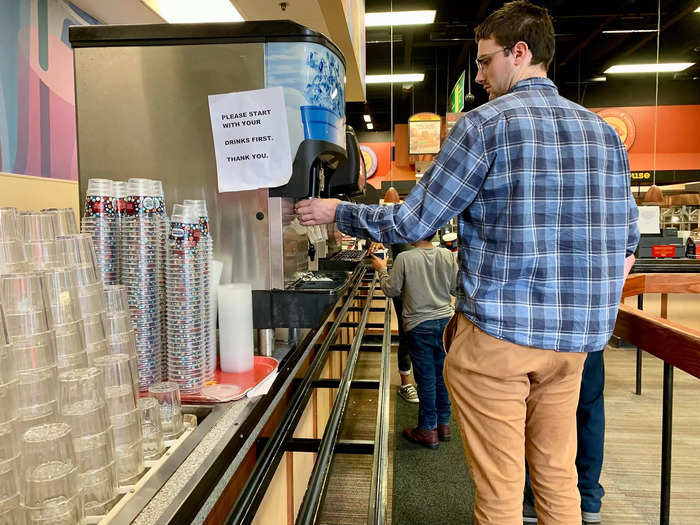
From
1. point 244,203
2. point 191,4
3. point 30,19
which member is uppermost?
point 191,4

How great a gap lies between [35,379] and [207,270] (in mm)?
501

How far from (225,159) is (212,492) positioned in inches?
35.2

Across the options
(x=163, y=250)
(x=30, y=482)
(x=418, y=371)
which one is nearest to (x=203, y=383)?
(x=163, y=250)

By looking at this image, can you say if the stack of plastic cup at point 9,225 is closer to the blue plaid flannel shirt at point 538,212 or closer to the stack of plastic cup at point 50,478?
the stack of plastic cup at point 50,478

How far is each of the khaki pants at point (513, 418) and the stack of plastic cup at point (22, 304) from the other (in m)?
1.09

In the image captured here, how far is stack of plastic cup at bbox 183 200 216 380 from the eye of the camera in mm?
1015

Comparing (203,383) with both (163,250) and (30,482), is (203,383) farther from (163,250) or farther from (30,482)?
(30,482)

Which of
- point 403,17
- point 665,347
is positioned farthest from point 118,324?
point 403,17

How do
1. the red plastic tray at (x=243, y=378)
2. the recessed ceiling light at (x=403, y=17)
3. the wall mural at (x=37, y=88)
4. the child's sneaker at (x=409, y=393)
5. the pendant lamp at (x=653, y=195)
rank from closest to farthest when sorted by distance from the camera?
the red plastic tray at (x=243, y=378) < the wall mural at (x=37, y=88) < the child's sneaker at (x=409, y=393) < the recessed ceiling light at (x=403, y=17) < the pendant lamp at (x=653, y=195)

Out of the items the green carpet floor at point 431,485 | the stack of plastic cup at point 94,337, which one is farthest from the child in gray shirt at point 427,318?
the stack of plastic cup at point 94,337

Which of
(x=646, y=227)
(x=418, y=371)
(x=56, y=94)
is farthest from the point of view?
(x=646, y=227)

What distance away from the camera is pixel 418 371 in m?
3.08

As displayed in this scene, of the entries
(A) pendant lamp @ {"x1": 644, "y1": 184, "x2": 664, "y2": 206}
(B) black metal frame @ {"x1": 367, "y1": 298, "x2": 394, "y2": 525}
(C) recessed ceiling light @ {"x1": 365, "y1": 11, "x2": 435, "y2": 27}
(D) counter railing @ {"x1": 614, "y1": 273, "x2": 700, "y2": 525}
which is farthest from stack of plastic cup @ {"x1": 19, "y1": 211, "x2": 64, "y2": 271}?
(A) pendant lamp @ {"x1": 644, "y1": 184, "x2": 664, "y2": 206}

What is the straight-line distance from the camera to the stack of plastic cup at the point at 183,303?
0.98 meters
